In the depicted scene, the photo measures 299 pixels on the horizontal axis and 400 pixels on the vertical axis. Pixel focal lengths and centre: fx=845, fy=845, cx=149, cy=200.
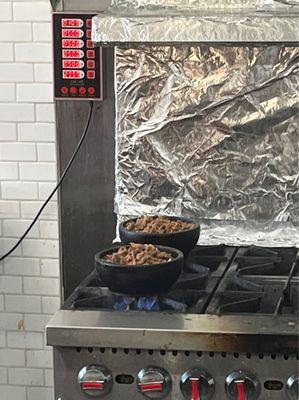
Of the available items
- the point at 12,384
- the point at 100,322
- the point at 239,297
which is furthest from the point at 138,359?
the point at 12,384

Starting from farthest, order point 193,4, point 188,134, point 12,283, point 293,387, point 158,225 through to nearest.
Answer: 1. point 12,283
2. point 188,134
3. point 193,4
4. point 158,225
5. point 293,387

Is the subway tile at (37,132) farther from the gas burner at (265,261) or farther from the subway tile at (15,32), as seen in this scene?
the gas burner at (265,261)

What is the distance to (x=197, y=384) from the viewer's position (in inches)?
68.8

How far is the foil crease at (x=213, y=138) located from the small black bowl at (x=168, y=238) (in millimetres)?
310

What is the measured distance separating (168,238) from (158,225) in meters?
0.08

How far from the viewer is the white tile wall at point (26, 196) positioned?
2486 mm

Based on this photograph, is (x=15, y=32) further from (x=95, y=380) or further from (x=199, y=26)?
(x=95, y=380)

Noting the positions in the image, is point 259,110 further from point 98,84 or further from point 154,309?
point 154,309

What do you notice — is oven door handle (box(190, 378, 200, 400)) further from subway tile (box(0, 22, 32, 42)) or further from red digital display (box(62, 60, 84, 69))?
subway tile (box(0, 22, 32, 42))

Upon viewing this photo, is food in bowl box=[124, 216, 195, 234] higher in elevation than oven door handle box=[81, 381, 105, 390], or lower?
higher

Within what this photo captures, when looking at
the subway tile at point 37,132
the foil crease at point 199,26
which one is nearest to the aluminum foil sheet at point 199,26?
the foil crease at point 199,26

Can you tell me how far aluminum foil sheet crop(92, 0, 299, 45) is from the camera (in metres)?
1.94

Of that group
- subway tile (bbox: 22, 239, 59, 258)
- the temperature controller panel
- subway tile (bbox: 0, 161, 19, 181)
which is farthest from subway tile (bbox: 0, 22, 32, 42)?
subway tile (bbox: 22, 239, 59, 258)

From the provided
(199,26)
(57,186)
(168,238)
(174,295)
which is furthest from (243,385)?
(57,186)
